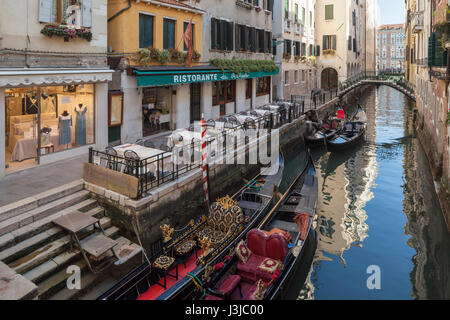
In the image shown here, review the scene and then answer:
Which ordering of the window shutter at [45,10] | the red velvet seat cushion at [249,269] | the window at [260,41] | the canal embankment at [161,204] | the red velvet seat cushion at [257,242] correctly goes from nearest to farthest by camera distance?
the red velvet seat cushion at [249,269] → the red velvet seat cushion at [257,242] → the canal embankment at [161,204] → the window shutter at [45,10] → the window at [260,41]

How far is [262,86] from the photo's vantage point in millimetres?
24516

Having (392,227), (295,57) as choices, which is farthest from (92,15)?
(295,57)

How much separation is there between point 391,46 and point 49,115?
136 metres

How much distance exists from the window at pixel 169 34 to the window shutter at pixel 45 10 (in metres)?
5.06

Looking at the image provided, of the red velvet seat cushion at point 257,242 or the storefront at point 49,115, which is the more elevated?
the storefront at point 49,115

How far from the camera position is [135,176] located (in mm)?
8523

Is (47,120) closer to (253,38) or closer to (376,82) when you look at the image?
(253,38)

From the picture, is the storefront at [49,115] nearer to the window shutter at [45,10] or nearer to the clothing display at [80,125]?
the clothing display at [80,125]

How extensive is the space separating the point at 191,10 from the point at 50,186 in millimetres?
9910

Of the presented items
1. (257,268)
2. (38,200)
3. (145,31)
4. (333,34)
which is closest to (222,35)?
(145,31)

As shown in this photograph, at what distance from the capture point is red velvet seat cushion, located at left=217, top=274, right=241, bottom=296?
634 cm

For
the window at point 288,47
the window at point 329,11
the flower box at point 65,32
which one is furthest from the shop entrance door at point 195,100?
the window at point 329,11

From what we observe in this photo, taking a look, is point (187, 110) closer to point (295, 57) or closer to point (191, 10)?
point (191, 10)

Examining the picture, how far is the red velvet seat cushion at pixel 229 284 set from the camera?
6336 millimetres
